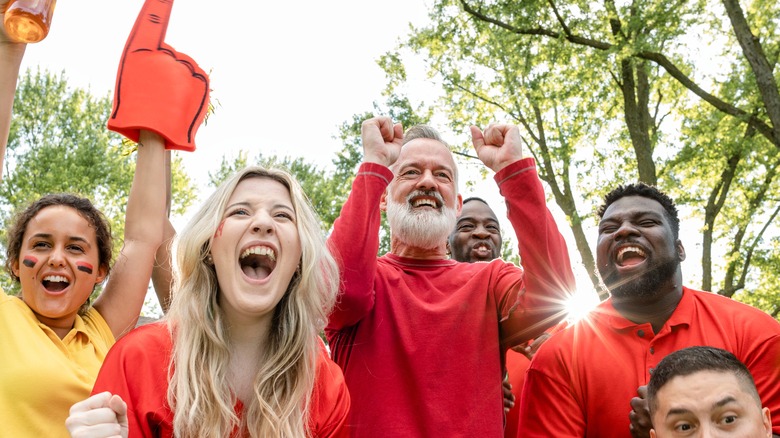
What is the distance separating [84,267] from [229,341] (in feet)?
3.03

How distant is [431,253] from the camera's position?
363cm

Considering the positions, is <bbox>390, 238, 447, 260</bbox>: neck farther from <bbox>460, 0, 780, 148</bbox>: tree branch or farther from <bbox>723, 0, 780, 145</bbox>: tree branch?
<bbox>460, 0, 780, 148</bbox>: tree branch

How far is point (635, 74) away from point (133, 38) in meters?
14.4

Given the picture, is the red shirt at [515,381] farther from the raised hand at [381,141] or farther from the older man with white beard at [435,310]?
the raised hand at [381,141]

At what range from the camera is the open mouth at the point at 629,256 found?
12.5 ft

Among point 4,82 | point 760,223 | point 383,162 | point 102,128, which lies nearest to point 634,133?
point 760,223

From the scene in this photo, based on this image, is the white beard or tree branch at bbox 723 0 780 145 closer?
the white beard

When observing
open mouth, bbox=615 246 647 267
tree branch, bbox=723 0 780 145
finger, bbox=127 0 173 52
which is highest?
tree branch, bbox=723 0 780 145

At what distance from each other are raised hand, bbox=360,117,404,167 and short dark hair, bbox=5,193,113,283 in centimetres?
138

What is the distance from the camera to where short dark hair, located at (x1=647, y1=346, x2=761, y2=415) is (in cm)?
303

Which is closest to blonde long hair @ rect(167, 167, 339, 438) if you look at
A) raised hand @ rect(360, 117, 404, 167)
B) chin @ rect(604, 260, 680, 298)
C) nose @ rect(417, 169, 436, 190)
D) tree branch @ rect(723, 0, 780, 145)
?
raised hand @ rect(360, 117, 404, 167)

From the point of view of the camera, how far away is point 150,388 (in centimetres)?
249

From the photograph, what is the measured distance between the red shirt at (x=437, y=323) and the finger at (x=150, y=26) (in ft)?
3.97

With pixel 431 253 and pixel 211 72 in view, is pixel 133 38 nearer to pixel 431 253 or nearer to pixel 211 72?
pixel 211 72
